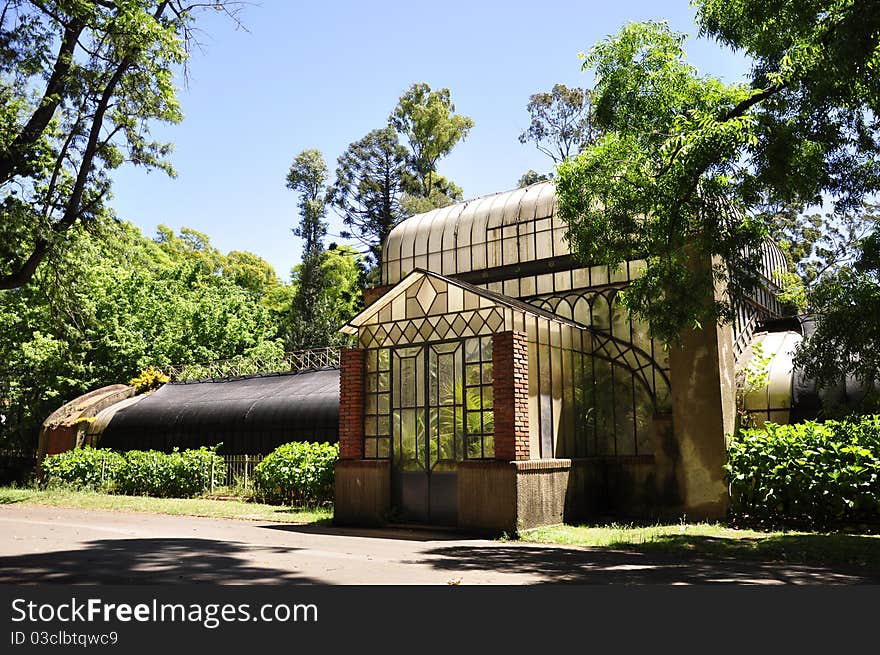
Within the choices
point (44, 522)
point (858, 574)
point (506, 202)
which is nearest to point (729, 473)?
point (858, 574)

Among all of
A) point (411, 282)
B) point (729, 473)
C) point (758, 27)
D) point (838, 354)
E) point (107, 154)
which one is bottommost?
point (729, 473)

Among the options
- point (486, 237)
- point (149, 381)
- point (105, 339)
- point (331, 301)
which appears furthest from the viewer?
point (331, 301)

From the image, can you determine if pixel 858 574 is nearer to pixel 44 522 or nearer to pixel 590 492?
pixel 590 492

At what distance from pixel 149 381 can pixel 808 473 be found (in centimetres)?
2450

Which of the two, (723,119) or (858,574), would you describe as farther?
(723,119)

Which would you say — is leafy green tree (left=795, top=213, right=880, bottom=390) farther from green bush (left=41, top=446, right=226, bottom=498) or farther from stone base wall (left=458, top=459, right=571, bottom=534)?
green bush (left=41, top=446, right=226, bottom=498)

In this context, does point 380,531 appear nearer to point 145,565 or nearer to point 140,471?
point 145,565

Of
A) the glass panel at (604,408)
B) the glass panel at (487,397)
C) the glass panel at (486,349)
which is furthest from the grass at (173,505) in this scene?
the glass panel at (604,408)

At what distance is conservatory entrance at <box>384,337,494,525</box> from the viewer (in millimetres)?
13227

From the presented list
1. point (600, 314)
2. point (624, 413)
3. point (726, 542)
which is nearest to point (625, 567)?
point (726, 542)

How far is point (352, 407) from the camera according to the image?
14547 mm

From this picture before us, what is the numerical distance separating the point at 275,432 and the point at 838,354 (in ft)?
54.0

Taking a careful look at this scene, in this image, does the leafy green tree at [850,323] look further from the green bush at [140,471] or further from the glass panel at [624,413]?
the green bush at [140,471]

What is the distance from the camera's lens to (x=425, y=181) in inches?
1913
